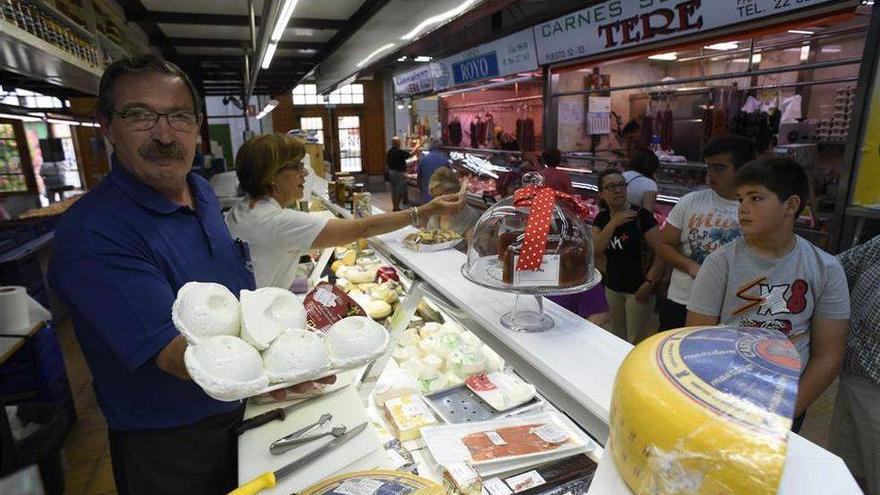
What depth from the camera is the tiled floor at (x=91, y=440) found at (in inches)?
123

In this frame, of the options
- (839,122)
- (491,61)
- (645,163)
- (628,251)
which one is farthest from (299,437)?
(491,61)

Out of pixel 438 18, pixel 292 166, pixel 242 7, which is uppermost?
pixel 242 7

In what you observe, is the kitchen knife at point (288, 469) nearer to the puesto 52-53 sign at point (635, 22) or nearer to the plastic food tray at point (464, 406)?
the plastic food tray at point (464, 406)

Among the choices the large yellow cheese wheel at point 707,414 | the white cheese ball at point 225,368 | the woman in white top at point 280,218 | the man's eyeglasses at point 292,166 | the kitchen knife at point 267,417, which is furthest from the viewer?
the man's eyeglasses at point 292,166

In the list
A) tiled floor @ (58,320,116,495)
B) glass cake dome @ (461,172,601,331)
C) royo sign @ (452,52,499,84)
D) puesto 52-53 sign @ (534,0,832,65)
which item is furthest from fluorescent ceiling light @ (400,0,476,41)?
royo sign @ (452,52,499,84)

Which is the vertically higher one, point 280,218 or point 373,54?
point 373,54

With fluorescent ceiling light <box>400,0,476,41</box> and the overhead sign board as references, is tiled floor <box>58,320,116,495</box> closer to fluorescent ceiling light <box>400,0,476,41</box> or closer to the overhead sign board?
fluorescent ceiling light <box>400,0,476,41</box>

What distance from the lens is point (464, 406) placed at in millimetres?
1789

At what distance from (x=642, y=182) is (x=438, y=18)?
8.45 ft

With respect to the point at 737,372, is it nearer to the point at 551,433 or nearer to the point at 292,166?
the point at 551,433

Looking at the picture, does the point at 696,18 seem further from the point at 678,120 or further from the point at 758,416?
the point at 758,416

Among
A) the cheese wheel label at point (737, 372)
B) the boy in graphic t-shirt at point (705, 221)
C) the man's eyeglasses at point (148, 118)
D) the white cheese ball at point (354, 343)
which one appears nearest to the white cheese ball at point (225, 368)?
the white cheese ball at point (354, 343)

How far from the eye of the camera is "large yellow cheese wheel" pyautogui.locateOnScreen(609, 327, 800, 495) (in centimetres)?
59

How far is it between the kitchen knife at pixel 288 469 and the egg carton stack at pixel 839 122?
522cm
